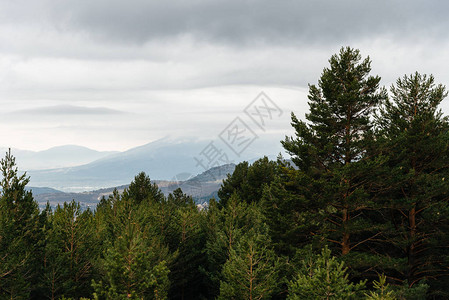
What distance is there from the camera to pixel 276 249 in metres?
25.0

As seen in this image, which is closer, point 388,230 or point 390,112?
point 388,230

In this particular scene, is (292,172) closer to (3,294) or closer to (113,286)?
(113,286)

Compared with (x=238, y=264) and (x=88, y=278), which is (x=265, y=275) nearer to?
(x=238, y=264)

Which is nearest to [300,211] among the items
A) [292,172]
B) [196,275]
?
[292,172]

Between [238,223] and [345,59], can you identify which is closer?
[345,59]

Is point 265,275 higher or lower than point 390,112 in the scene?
lower

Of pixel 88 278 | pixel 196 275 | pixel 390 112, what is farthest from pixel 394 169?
pixel 88 278

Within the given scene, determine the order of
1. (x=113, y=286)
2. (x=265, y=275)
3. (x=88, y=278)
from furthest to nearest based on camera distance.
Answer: (x=88, y=278) → (x=265, y=275) → (x=113, y=286)

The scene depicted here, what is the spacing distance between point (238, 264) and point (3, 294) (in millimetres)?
15206

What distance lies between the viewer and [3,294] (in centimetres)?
2052

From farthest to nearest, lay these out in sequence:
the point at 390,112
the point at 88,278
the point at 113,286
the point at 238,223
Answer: the point at 238,223
the point at 88,278
the point at 390,112
the point at 113,286

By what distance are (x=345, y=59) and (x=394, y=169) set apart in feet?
27.1

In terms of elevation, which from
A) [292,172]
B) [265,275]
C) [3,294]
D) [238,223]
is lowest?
[3,294]

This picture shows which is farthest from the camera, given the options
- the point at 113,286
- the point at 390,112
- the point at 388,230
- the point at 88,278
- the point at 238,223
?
the point at 238,223
